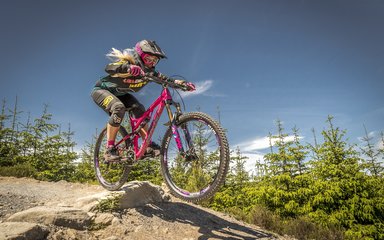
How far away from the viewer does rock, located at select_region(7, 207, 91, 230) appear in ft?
14.4


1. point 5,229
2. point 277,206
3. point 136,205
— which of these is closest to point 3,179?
point 136,205

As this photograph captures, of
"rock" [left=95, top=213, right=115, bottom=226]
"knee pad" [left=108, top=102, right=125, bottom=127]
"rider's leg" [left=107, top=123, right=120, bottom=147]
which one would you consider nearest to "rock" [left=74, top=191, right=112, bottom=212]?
"rock" [left=95, top=213, right=115, bottom=226]

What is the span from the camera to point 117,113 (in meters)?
5.35

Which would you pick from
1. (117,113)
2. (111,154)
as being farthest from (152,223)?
(117,113)

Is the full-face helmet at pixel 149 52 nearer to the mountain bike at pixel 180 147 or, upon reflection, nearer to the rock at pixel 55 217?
the mountain bike at pixel 180 147

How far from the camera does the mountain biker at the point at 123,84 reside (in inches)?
200

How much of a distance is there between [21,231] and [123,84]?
3.25 meters

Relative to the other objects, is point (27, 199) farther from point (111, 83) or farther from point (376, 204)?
point (376, 204)

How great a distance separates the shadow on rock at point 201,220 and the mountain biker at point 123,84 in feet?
5.68

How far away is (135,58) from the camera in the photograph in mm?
5328

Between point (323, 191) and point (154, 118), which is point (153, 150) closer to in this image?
point (154, 118)

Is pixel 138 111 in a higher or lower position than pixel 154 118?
higher

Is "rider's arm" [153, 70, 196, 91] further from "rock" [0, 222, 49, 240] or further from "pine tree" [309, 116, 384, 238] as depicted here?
"pine tree" [309, 116, 384, 238]

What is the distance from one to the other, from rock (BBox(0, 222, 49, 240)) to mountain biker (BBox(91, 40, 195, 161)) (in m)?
1.84
